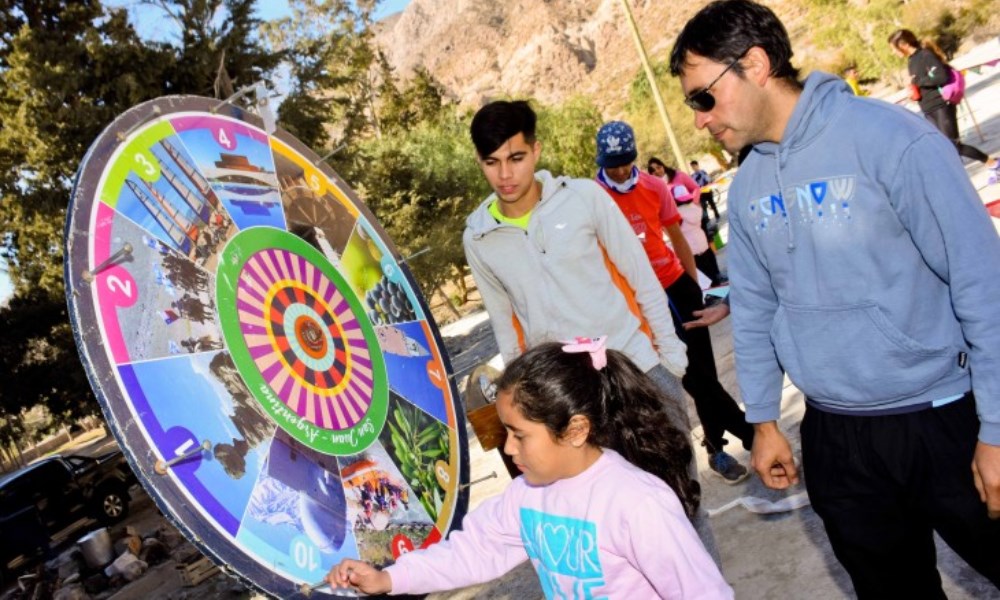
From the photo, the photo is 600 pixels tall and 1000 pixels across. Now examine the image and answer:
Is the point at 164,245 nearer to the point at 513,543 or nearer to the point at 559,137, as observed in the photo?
the point at 513,543

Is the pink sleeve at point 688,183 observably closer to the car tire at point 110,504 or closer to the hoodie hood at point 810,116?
the hoodie hood at point 810,116

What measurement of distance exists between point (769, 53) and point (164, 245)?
196 cm

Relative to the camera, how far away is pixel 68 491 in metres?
14.1

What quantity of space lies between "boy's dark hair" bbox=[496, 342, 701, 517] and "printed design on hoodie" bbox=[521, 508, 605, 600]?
236 mm

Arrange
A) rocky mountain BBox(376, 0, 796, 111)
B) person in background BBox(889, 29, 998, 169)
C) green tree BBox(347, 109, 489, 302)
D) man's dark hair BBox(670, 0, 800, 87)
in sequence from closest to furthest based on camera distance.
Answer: man's dark hair BBox(670, 0, 800, 87) < person in background BBox(889, 29, 998, 169) < green tree BBox(347, 109, 489, 302) < rocky mountain BBox(376, 0, 796, 111)

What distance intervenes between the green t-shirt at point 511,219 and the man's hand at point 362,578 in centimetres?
136

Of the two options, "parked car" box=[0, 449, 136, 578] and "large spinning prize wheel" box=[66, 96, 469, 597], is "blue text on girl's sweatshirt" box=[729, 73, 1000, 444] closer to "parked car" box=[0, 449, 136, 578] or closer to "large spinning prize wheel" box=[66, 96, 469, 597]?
"large spinning prize wheel" box=[66, 96, 469, 597]

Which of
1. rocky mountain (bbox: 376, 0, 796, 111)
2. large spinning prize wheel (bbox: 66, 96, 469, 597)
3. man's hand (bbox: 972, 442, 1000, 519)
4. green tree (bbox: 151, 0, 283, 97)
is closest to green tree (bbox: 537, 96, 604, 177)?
green tree (bbox: 151, 0, 283, 97)

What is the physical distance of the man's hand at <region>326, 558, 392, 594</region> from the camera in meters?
2.33

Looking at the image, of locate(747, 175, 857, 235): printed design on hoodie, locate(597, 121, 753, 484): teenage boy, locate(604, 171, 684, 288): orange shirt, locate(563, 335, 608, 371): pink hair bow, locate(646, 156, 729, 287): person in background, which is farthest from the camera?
locate(646, 156, 729, 287): person in background

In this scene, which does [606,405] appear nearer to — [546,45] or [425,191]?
[425,191]

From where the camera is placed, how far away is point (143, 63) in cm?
1567

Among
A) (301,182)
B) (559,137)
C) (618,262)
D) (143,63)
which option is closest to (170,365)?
(301,182)

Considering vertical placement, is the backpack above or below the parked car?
above
